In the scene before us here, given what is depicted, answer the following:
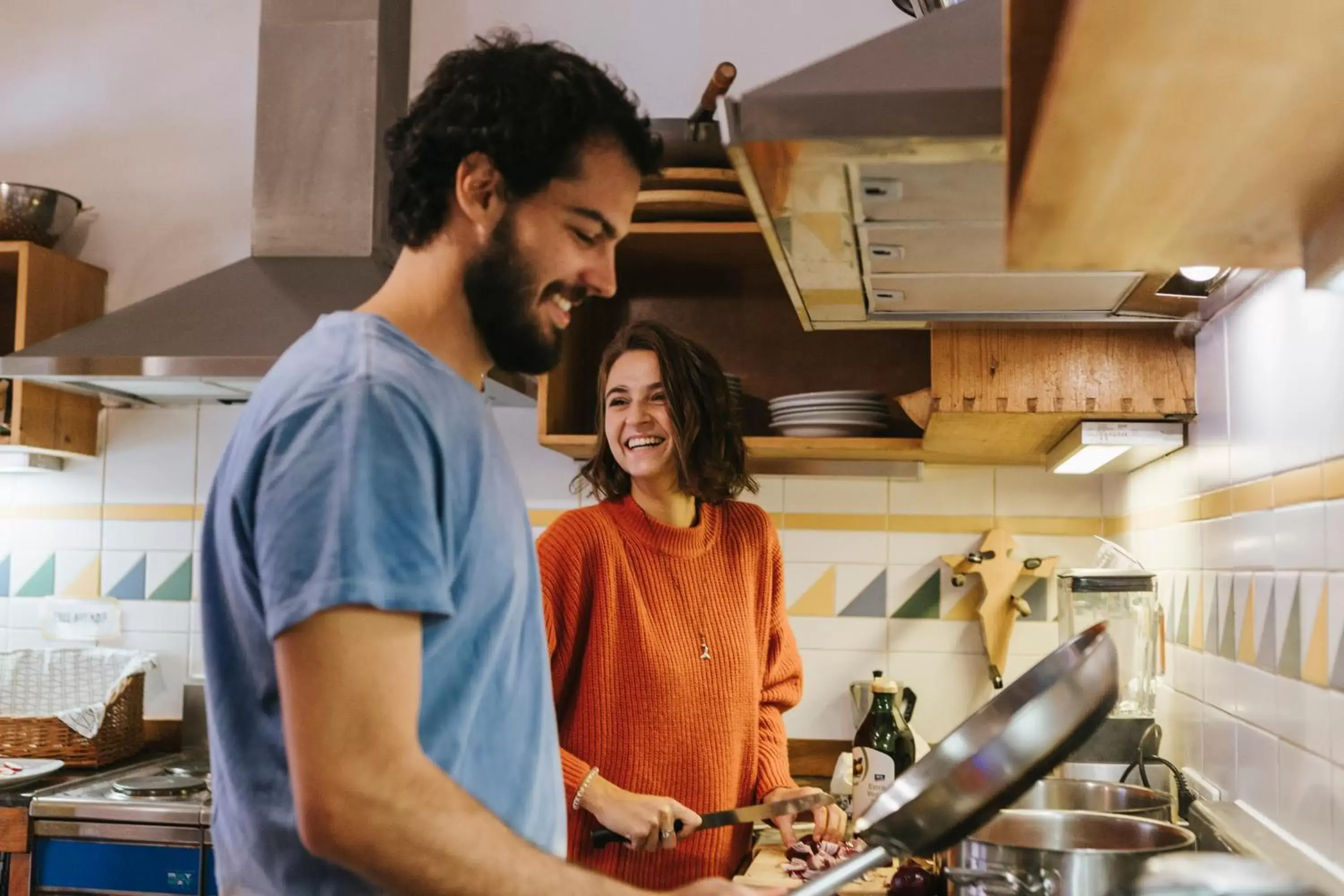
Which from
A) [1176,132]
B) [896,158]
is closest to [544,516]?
[896,158]

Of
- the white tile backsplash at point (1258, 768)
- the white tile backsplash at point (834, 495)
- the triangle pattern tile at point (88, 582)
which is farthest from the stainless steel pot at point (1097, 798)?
the triangle pattern tile at point (88, 582)

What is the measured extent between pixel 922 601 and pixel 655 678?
105cm

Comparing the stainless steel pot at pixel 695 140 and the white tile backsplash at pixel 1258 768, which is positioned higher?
the stainless steel pot at pixel 695 140

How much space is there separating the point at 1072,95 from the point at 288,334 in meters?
2.04

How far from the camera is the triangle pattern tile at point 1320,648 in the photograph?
4.22 feet

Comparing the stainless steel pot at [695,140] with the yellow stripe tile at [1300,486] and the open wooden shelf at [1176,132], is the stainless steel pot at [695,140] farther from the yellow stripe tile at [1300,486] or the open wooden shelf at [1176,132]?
the open wooden shelf at [1176,132]

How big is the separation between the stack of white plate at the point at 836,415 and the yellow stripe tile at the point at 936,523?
1.27ft

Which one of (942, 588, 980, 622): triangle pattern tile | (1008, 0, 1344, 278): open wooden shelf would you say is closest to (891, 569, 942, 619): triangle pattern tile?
(942, 588, 980, 622): triangle pattern tile

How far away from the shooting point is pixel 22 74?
3.31m

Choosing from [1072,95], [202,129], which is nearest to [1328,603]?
[1072,95]

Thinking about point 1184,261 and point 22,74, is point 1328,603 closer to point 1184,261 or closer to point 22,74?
point 1184,261

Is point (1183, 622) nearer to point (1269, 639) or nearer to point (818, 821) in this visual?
point (1269, 639)

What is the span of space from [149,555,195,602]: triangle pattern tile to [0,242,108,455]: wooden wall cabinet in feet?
1.17

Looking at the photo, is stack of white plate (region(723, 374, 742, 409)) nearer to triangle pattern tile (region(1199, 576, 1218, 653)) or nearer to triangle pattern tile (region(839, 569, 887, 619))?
triangle pattern tile (region(839, 569, 887, 619))
